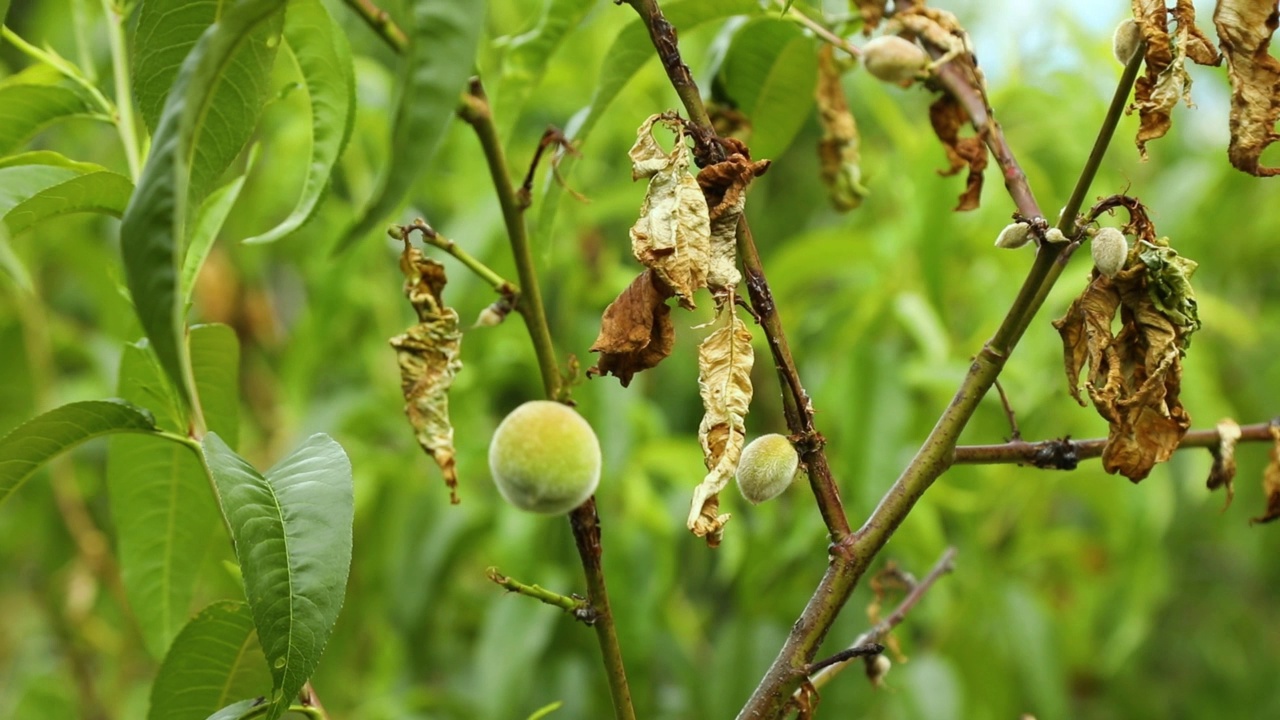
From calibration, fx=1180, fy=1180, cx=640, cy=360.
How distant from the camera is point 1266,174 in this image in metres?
0.59

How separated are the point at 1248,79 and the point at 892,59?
0.59 feet

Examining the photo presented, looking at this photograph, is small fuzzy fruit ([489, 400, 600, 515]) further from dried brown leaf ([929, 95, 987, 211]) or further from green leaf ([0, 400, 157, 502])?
dried brown leaf ([929, 95, 987, 211])

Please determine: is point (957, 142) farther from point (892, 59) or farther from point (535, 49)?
point (535, 49)

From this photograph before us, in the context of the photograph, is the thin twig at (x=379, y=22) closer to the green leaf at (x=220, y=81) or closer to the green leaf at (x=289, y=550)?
the green leaf at (x=220, y=81)

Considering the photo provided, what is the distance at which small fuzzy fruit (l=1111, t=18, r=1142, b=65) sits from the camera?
1.88ft

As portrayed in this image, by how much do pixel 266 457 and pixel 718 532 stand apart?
1648mm

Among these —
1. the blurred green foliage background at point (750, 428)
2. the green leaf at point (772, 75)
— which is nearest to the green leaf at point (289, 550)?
the green leaf at point (772, 75)

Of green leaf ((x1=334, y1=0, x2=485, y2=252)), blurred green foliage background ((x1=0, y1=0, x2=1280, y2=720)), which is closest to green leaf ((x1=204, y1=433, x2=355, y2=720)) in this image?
green leaf ((x1=334, y1=0, x2=485, y2=252))

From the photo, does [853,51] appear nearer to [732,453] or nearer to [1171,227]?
[732,453]

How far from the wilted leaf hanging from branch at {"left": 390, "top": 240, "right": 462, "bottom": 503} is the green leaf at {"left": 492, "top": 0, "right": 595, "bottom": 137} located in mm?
174

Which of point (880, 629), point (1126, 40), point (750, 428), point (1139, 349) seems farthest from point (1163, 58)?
point (750, 428)

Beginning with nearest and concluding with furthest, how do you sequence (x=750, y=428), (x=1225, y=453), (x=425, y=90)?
1. (x=425, y=90)
2. (x=1225, y=453)
3. (x=750, y=428)

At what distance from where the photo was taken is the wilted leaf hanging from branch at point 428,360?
2.06 feet

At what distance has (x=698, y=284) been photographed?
1.79ft
